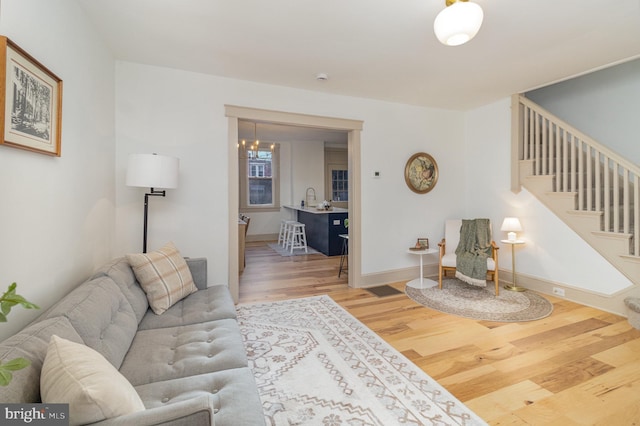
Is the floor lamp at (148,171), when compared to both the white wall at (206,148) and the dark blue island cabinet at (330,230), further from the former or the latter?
the dark blue island cabinet at (330,230)

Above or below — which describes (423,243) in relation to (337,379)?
above

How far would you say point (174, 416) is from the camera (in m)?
0.92

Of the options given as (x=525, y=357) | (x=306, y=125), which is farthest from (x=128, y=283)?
(x=525, y=357)

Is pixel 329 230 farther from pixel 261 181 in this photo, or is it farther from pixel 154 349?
pixel 154 349

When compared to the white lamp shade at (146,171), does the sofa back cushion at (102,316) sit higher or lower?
lower

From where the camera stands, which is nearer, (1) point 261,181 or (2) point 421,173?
(2) point 421,173

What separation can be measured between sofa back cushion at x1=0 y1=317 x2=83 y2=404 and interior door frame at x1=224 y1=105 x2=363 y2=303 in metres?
2.17

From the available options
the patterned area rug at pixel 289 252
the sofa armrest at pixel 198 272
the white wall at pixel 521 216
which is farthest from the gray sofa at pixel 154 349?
the patterned area rug at pixel 289 252

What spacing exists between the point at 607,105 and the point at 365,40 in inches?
143

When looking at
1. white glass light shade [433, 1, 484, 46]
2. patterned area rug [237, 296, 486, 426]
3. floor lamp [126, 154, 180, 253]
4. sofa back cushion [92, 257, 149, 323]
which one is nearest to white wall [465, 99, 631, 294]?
patterned area rug [237, 296, 486, 426]

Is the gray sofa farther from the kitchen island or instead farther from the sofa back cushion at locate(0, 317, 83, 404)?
the kitchen island

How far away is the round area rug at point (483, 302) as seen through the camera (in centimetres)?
313

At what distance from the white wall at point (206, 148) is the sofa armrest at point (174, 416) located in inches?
101

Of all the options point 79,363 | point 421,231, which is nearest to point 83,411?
point 79,363
